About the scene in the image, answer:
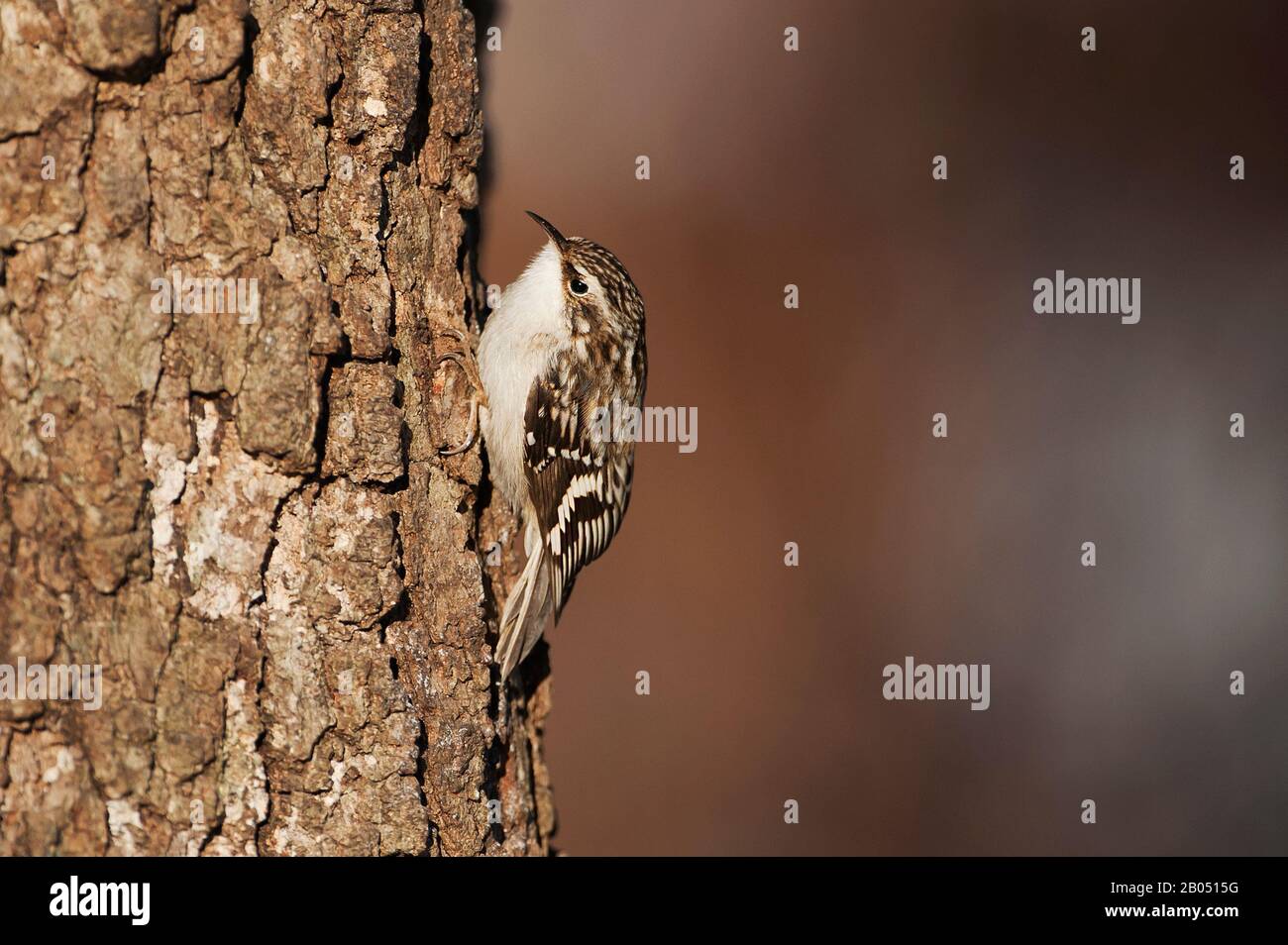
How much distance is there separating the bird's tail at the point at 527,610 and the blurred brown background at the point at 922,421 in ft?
6.66

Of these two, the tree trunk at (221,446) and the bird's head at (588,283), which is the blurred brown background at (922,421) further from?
the tree trunk at (221,446)

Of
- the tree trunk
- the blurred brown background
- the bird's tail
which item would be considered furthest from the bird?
the blurred brown background

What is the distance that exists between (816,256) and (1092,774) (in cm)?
290

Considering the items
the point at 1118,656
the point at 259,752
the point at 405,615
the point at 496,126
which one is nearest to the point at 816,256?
the point at 496,126

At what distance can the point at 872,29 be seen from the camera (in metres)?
5.14

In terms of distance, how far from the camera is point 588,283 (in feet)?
9.86

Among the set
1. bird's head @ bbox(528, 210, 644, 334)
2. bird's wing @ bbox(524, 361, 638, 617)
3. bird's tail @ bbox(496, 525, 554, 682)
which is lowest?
bird's tail @ bbox(496, 525, 554, 682)

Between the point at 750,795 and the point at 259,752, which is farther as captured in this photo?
the point at 750,795

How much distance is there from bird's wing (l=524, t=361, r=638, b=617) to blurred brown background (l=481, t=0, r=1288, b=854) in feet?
5.55

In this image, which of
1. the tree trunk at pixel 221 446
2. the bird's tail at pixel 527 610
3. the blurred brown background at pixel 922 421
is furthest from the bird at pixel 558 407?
the blurred brown background at pixel 922 421

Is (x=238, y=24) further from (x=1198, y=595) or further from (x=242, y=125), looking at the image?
(x=1198, y=595)

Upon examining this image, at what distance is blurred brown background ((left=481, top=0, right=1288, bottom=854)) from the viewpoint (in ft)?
16.1

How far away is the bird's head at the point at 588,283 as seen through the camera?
2994 mm

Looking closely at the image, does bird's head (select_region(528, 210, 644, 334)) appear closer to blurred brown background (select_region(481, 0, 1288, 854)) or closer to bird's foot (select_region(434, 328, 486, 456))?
bird's foot (select_region(434, 328, 486, 456))
